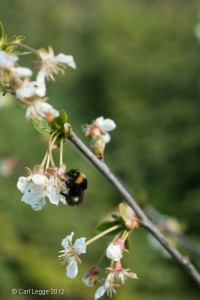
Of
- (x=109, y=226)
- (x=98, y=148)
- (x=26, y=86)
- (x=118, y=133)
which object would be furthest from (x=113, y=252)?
(x=118, y=133)

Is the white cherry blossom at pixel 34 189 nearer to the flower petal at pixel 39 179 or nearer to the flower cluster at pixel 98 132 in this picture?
the flower petal at pixel 39 179

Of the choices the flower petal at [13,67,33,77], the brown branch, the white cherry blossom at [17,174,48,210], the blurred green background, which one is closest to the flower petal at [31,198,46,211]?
the white cherry blossom at [17,174,48,210]

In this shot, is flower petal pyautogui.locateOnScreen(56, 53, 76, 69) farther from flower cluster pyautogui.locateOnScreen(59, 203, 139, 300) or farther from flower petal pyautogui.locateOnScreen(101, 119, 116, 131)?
flower cluster pyautogui.locateOnScreen(59, 203, 139, 300)

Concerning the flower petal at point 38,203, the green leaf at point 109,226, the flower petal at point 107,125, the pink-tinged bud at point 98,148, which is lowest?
the green leaf at point 109,226

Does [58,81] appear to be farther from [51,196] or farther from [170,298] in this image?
[51,196]

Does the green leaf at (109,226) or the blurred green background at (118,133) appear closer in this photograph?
the green leaf at (109,226)

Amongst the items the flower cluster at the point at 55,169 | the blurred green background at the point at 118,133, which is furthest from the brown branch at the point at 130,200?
the blurred green background at the point at 118,133
